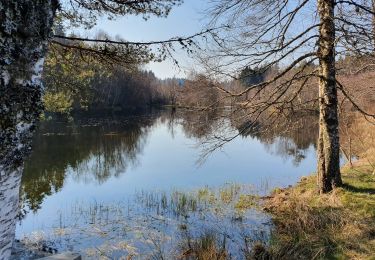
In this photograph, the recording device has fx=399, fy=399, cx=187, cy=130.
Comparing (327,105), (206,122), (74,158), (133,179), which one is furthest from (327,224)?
(74,158)

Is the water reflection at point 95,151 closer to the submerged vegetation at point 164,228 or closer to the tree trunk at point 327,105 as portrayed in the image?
the tree trunk at point 327,105

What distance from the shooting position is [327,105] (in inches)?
339

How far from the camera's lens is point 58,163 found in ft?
61.7

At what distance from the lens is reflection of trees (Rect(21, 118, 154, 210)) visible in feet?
48.1

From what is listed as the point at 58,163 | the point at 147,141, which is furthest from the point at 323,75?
the point at 147,141

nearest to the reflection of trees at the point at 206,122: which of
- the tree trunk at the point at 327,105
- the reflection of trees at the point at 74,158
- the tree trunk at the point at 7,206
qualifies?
the tree trunk at the point at 327,105

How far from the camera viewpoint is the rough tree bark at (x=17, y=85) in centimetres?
134

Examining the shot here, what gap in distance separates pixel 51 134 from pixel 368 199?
2522 centimetres

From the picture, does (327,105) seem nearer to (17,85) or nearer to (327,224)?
(327,224)

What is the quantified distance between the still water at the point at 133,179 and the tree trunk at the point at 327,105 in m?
1.41

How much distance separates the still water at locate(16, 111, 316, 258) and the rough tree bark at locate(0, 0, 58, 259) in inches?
257

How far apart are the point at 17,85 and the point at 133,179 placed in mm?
14877

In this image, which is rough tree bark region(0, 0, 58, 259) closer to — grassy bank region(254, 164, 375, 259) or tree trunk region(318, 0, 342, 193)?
grassy bank region(254, 164, 375, 259)

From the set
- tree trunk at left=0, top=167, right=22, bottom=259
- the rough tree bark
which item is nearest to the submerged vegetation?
tree trunk at left=0, top=167, right=22, bottom=259
